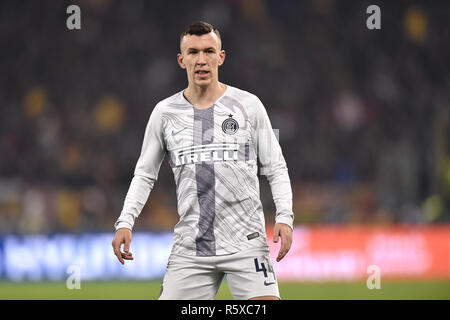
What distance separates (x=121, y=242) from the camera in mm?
4156

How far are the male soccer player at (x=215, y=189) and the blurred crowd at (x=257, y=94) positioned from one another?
967cm

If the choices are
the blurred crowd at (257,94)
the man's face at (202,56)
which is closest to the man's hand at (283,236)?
the man's face at (202,56)

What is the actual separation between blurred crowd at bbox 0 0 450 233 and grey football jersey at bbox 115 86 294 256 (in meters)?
9.64

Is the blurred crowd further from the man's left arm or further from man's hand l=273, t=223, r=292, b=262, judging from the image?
man's hand l=273, t=223, r=292, b=262

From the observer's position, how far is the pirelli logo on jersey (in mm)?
4219

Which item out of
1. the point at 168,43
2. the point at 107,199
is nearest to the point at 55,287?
the point at 107,199

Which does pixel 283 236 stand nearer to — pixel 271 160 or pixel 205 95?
pixel 271 160

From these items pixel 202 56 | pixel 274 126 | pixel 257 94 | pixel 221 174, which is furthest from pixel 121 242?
pixel 257 94

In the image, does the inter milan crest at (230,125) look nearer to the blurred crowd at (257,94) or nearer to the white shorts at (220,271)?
the white shorts at (220,271)

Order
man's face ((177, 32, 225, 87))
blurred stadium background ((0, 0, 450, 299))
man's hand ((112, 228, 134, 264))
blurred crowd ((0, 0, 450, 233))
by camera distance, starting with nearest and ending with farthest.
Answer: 1. man's hand ((112, 228, 134, 264))
2. man's face ((177, 32, 225, 87))
3. blurred stadium background ((0, 0, 450, 299))
4. blurred crowd ((0, 0, 450, 233))

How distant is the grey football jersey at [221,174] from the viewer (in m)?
4.20

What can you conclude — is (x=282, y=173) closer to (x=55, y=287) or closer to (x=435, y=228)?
(x=55, y=287)

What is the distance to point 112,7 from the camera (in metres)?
20.6

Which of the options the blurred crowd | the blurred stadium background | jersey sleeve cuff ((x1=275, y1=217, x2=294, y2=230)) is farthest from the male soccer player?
the blurred crowd
